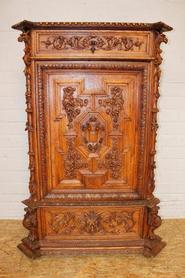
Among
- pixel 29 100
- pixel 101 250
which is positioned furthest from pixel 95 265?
pixel 29 100

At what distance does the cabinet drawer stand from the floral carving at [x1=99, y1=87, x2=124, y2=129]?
0.90 ft

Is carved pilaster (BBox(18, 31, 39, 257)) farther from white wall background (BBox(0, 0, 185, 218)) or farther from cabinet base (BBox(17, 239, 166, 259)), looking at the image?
white wall background (BBox(0, 0, 185, 218))

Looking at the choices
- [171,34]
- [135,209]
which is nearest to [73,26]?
[171,34]

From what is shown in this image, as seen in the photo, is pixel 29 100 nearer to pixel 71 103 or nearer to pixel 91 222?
pixel 71 103

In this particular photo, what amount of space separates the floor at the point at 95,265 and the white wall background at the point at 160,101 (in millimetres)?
671

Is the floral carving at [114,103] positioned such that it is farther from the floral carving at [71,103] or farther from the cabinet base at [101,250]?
the cabinet base at [101,250]

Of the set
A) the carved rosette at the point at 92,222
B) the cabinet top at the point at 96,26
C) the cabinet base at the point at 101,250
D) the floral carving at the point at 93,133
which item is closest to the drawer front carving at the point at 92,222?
the carved rosette at the point at 92,222

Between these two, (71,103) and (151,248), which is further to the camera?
(151,248)

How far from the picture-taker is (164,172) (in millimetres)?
3129

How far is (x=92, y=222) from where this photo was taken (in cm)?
240

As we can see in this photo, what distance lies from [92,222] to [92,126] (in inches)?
34.4

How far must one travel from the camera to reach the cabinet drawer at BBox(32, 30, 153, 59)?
206 cm

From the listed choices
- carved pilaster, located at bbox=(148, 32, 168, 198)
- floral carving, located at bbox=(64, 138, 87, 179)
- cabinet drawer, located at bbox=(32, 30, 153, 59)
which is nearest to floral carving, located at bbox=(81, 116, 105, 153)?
floral carving, located at bbox=(64, 138, 87, 179)

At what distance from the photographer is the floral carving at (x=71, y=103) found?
85.3 inches
